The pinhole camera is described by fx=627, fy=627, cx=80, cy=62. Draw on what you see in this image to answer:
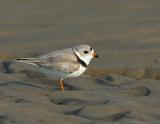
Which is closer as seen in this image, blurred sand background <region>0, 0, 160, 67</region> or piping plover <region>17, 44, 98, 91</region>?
piping plover <region>17, 44, 98, 91</region>

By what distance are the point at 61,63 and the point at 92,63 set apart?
4.99 ft

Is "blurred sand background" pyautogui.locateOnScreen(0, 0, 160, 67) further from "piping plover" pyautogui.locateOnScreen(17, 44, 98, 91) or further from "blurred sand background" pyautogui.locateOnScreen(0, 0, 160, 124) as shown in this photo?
"piping plover" pyautogui.locateOnScreen(17, 44, 98, 91)

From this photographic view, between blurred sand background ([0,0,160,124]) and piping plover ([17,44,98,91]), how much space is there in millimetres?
191

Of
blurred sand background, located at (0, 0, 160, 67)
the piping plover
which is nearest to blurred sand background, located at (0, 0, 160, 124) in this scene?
blurred sand background, located at (0, 0, 160, 67)

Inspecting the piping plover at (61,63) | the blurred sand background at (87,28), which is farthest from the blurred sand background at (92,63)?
the piping plover at (61,63)

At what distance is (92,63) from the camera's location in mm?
9047

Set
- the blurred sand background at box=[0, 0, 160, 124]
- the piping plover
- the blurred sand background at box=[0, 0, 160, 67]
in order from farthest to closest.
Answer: the blurred sand background at box=[0, 0, 160, 67] → the piping plover → the blurred sand background at box=[0, 0, 160, 124]

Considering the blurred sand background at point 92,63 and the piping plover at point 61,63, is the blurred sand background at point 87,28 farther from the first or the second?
the piping plover at point 61,63

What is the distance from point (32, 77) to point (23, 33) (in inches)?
97.6

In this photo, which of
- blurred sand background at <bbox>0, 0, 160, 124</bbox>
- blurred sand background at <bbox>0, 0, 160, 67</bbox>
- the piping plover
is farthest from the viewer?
blurred sand background at <bbox>0, 0, 160, 67</bbox>

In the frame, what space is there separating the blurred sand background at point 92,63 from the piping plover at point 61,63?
7.5 inches

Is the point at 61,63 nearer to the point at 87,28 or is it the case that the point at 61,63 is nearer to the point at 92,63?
the point at 92,63

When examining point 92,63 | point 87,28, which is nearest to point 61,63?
point 92,63

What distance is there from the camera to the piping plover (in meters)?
7.55
